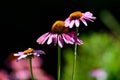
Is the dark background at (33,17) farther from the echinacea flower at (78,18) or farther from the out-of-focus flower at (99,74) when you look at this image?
the echinacea flower at (78,18)

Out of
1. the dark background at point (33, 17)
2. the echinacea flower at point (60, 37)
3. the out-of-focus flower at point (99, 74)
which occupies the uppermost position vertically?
the echinacea flower at point (60, 37)

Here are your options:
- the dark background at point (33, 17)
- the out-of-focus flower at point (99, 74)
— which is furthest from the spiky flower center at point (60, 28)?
the dark background at point (33, 17)

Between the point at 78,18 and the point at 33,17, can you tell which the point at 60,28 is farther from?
the point at 33,17

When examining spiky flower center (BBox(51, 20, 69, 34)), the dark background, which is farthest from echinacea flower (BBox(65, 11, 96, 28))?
the dark background

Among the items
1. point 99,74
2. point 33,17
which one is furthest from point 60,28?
point 33,17

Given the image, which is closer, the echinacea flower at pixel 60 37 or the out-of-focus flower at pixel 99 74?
the echinacea flower at pixel 60 37

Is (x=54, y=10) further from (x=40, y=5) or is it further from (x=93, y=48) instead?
(x=93, y=48)
